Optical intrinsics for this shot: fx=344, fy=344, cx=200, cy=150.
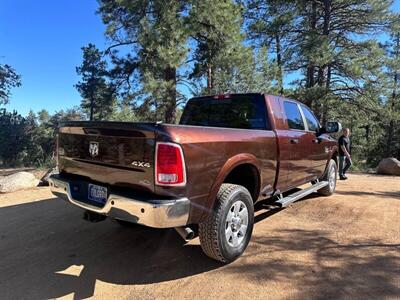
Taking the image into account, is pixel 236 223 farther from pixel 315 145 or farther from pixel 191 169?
pixel 315 145

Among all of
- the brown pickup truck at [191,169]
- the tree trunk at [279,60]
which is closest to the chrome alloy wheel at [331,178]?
the brown pickup truck at [191,169]

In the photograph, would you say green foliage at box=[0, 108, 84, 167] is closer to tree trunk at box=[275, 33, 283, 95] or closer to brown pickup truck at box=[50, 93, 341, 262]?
tree trunk at box=[275, 33, 283, 95]

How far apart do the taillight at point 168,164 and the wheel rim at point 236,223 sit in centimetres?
92

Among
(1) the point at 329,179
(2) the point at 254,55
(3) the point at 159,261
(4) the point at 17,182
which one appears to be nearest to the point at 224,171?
(3) the point at 159,261

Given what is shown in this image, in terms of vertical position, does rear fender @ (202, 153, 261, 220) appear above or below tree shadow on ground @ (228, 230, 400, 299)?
above

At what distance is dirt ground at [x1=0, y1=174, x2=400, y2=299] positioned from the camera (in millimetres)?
3291

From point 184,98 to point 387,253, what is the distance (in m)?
13.1

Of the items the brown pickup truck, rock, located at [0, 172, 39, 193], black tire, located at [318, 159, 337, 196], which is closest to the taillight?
the brown pickup truck

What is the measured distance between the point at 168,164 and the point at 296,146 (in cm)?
274

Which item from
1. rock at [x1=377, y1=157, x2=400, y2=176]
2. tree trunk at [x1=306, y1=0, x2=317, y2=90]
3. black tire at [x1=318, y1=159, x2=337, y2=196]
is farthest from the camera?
tree trunk at [x1=306, y1=0, x2=317, y2=90]

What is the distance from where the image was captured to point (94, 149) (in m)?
3.67

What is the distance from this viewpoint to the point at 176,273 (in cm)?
366

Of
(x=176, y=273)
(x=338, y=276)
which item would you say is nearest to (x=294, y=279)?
(x=338, y=276)

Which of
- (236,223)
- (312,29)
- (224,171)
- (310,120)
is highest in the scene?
(312,29)
